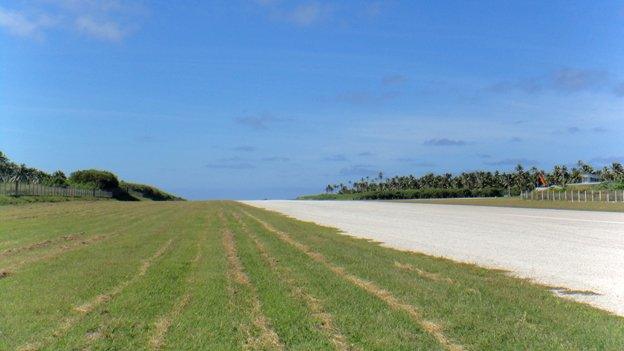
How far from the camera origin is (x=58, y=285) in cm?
1261

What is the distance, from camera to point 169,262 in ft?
52.9

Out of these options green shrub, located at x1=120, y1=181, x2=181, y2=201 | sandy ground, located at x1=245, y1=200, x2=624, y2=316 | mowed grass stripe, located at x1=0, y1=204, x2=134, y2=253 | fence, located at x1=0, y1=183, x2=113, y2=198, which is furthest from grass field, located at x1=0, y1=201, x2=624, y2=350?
green shrub, located at x1=120, y1=181, x2=181, y2=201

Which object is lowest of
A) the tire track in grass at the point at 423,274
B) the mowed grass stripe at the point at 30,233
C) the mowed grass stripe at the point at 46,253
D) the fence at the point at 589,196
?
the tire track in grass at the point at 423,274

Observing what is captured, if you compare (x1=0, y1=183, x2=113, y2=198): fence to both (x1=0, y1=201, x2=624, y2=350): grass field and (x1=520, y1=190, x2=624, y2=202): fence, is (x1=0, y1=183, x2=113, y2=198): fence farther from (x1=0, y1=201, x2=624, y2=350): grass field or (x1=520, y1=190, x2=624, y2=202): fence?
(x1=520, y1=190, x2=624, y2=202): fence

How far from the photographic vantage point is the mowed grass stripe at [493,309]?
324 inches

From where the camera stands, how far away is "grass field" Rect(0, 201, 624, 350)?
825cm

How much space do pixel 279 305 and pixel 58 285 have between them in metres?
5.05

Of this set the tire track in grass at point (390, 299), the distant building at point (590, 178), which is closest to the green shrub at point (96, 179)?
the distant building at point (590, 178)

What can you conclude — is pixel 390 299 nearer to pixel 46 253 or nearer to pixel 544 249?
pixel 544 249

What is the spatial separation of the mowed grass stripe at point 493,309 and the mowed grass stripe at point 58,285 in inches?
219

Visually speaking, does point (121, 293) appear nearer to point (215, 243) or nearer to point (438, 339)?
point (438, 339)

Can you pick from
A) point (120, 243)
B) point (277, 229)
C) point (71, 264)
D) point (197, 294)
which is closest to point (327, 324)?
point (197, 294)

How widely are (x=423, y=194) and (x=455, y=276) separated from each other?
510 ft

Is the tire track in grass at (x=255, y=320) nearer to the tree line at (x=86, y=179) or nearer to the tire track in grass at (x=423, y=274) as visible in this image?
the tire track in grass at (x=423, y=274)
